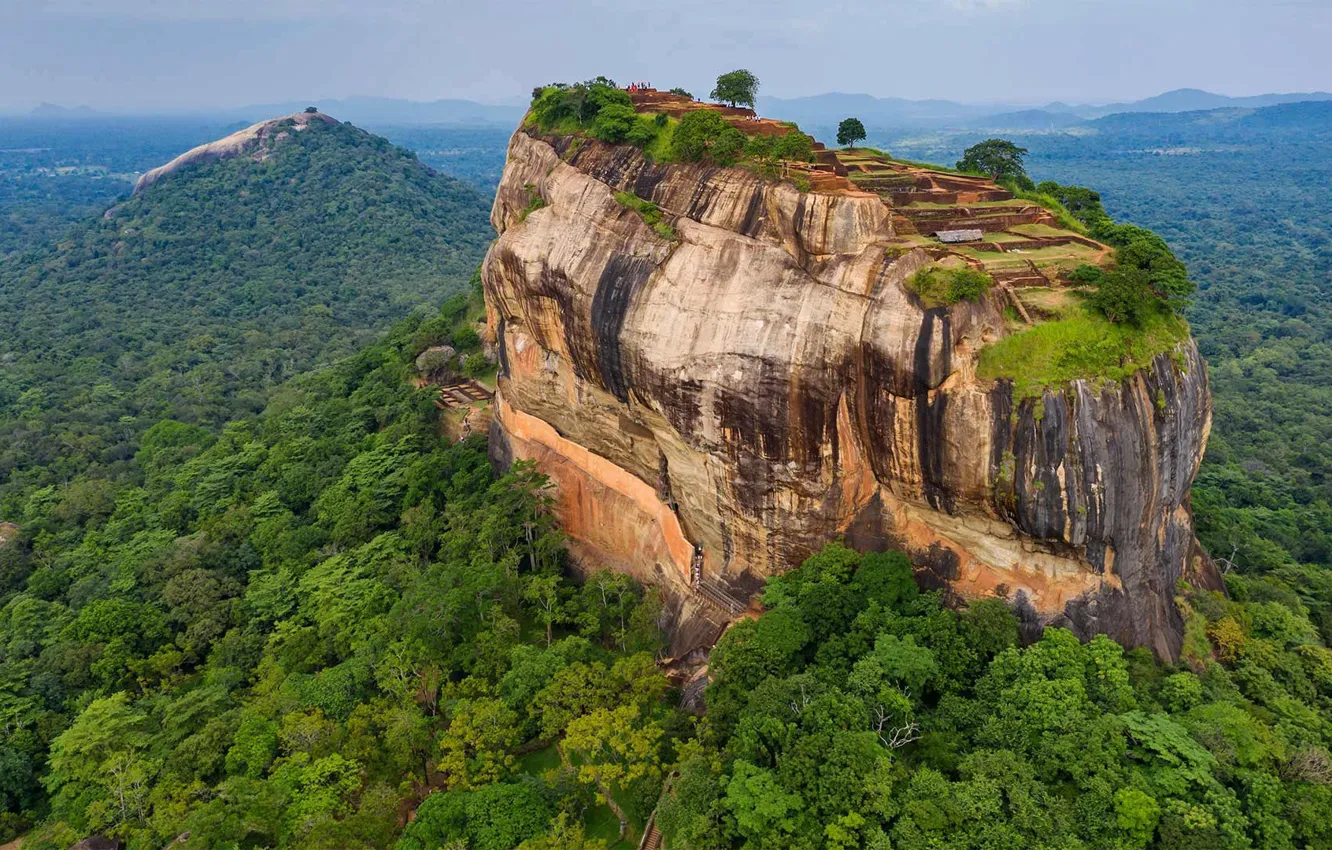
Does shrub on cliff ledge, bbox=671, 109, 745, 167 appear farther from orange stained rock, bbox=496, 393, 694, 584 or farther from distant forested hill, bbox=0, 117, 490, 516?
distant forested hill, bbox=0, 117, 490, 516

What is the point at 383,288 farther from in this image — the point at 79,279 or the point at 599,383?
the point at 599,383

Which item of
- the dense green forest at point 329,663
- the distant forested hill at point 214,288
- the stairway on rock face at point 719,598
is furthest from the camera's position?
the distant forested hill at point 214,288

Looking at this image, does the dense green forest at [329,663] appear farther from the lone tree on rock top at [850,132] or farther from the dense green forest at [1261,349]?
the dense green forest at [1261,349]

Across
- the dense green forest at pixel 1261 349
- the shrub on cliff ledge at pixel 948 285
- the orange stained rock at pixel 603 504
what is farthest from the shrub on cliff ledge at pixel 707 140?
the dense green forest at pixel 1261 349

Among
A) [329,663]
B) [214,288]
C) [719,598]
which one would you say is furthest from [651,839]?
[214,288]

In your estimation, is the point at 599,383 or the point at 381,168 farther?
the point at 381,168

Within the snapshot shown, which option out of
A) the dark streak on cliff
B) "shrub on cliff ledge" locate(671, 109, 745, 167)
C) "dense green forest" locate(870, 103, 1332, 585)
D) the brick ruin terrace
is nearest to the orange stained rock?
the dark streak on cliff

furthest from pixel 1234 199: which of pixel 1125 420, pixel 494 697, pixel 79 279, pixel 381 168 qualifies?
pixel 79 279
